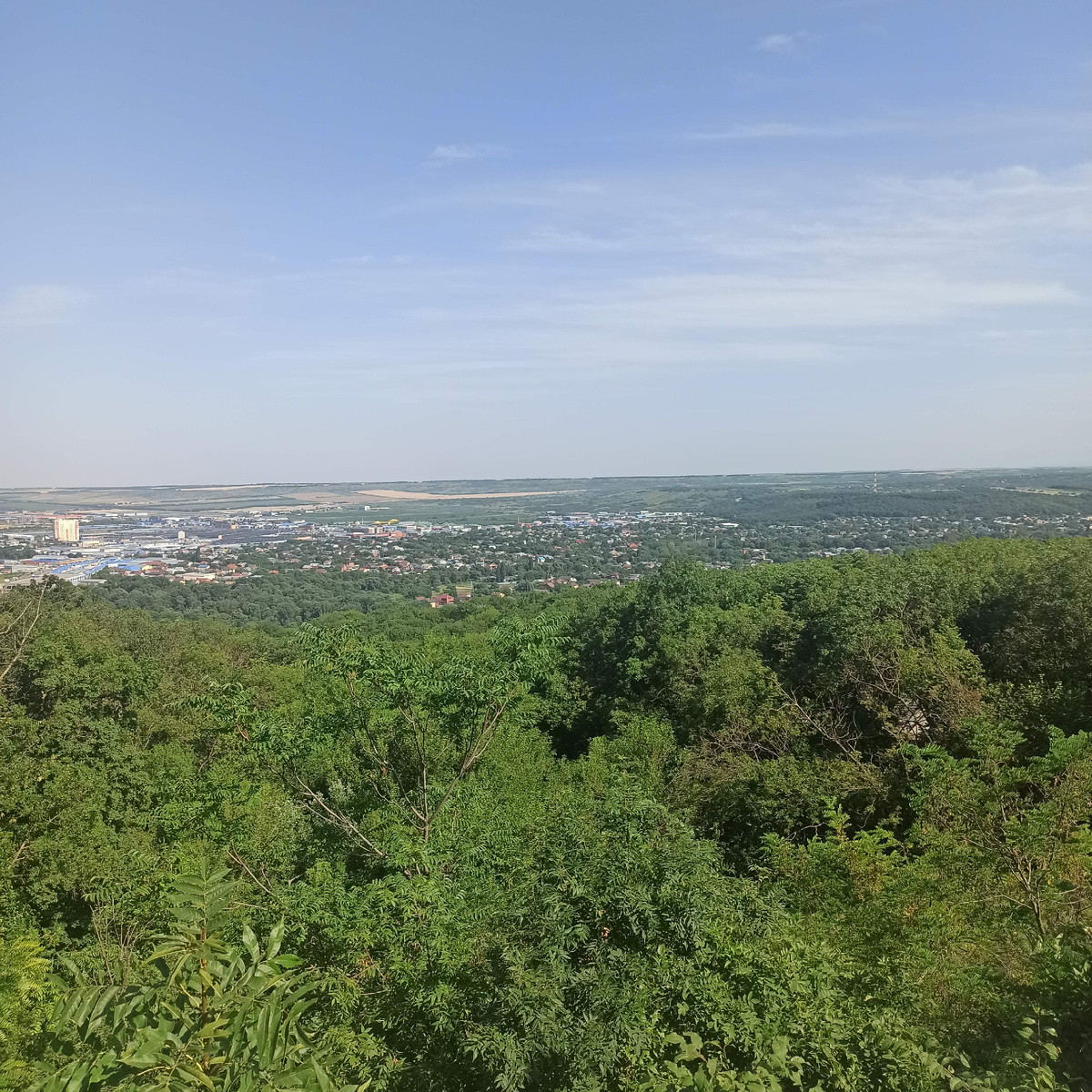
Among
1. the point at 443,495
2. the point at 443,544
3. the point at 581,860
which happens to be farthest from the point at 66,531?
the point at 443,495

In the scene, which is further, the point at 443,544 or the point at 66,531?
the point at 443,544

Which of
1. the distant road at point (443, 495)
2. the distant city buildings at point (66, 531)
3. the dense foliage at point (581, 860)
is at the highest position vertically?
the distant road at point (443, 495)

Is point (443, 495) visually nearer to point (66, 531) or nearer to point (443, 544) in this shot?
point (443, 544)

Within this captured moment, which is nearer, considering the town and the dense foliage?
the dense foliage

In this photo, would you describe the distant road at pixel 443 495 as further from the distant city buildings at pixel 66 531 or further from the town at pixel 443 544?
the distant city buildings at pixel 66 531

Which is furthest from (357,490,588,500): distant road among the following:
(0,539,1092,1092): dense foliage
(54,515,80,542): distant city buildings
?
(0,539,1092,1092): dense foliage

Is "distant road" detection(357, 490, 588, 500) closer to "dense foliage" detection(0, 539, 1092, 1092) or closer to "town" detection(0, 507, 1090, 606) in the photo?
"town" detection(0, 507, 1090, 606)

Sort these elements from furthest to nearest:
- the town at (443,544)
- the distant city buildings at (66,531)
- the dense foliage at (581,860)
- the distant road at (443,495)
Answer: the distant road at (443,495) → the town at (443,544) → the distant city buildings at (66,531) → the dense foliage at (581,860)

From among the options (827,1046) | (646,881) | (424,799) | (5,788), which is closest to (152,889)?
(5,788)

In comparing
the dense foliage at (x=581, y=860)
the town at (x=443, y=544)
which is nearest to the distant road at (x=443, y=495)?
the town at (x=443, y=544)

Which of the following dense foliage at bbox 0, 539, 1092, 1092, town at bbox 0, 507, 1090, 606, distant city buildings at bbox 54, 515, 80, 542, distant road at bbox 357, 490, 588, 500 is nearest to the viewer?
dense foliage at bbox 0, 539, 1092, 1092
